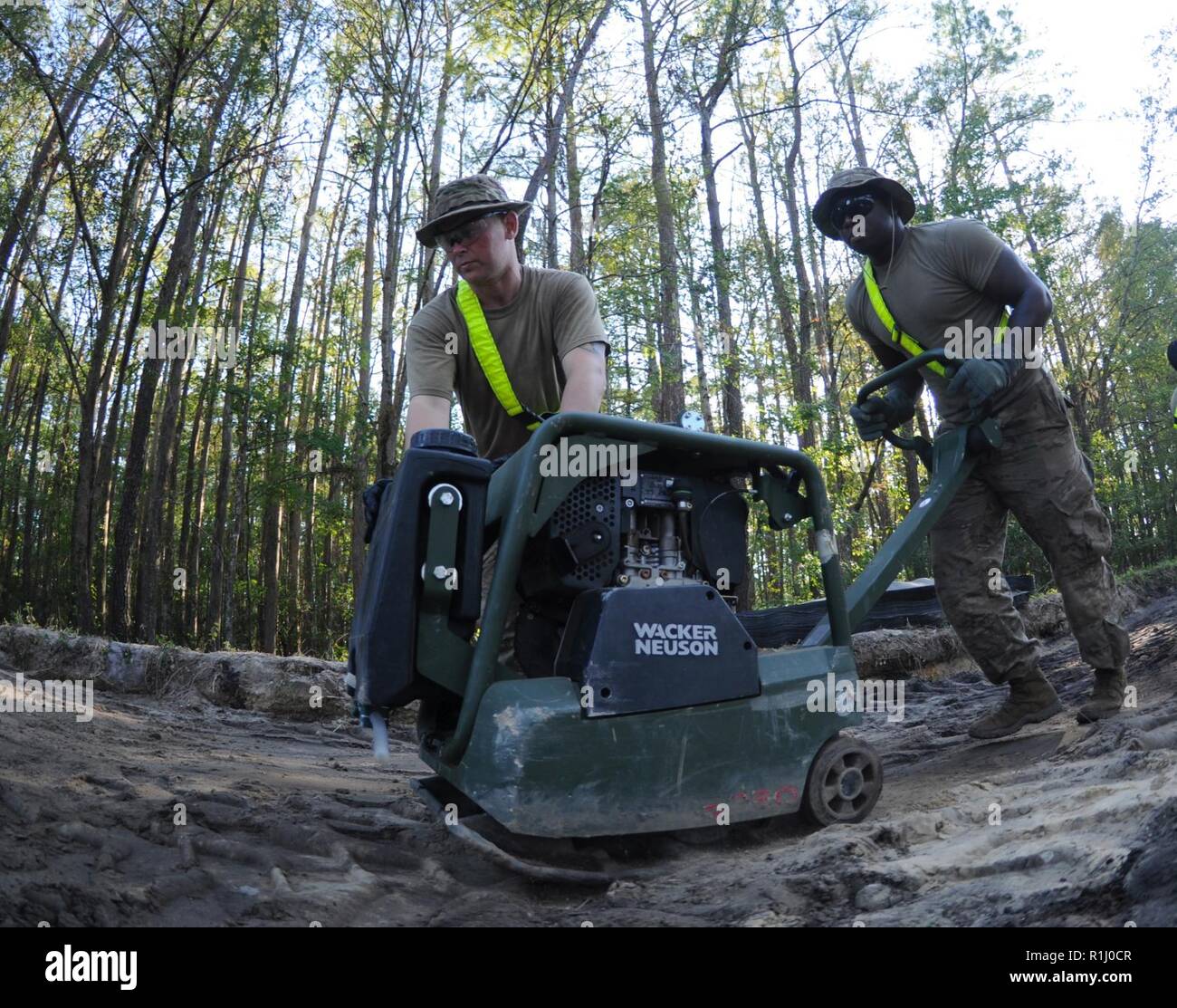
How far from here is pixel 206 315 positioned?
15289 millimetres

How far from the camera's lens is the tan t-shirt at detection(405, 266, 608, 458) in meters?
2.88

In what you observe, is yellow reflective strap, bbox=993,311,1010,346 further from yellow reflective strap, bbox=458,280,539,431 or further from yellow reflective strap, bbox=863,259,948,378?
yellow reflective strap, bbox=458,280,539,431

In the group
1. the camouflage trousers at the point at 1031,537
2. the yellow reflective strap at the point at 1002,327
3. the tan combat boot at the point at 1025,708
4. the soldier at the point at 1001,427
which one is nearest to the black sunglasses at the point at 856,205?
the soldier at the point at 1001,427

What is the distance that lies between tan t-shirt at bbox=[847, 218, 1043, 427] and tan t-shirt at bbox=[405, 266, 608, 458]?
1.43 meters

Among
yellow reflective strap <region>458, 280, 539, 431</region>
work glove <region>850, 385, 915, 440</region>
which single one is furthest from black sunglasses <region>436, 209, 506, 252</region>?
work glove <region>850, 385, 915, 440</region>

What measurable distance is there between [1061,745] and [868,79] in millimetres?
21940

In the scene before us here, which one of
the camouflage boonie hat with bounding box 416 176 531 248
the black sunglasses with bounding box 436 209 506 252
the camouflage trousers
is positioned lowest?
the camouflage trousers

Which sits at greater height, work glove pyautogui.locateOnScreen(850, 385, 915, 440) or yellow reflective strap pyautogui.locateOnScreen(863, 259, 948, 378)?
yellow reflective strap pyautogui.locateOnScreen(863, 259, 948, 378)

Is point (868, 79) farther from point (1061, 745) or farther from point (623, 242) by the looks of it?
point (1061, 745)

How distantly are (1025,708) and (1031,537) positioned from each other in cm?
66

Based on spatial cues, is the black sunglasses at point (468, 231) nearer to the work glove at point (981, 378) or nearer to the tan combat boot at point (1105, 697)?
the work glove at point (981, 378)

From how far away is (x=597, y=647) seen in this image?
2211mm

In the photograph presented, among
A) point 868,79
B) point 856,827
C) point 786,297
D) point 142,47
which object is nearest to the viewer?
point 856,827
